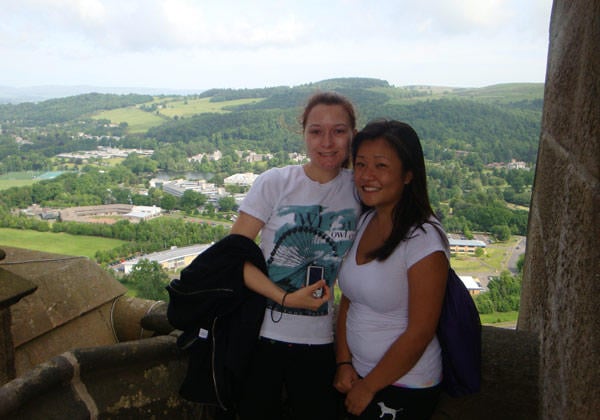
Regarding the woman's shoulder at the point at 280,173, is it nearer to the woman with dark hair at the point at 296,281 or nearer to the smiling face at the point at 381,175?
the woman with dark hair at the point at 296,281

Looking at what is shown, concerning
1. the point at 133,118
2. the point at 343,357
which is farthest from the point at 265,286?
the point at 133,118

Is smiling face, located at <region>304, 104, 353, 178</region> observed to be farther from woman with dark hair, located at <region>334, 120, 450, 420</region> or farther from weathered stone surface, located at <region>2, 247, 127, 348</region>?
weathered stone surface, located at <region>2, 247, 127, 348</region>

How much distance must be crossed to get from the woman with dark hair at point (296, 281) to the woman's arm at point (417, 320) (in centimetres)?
22

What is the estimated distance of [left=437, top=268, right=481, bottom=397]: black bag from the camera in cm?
140

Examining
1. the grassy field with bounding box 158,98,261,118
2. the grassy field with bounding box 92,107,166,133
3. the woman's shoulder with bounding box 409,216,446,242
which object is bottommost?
the grassy field with bounding box 92,107,166,133

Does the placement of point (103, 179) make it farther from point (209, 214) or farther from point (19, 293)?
point (19, 293)

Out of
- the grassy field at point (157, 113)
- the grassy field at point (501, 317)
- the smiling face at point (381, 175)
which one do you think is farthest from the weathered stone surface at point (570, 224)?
the grassy field at point (157, 113)

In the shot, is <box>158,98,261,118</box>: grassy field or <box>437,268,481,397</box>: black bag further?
<box>158,98,261,118</box>: grassy field

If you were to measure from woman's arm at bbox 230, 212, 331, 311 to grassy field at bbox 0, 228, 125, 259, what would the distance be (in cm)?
1653

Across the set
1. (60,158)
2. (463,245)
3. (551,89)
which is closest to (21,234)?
(463,245)

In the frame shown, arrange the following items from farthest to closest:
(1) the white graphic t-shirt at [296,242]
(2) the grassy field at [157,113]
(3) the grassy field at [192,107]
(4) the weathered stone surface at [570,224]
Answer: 1. (2) the grassy field at [157,113]
2. (3) the grassy field at [192,107]
3. (1) the white graphic t-shirt at [296,242]
4. (4) the weathered stone surface at [570,224]

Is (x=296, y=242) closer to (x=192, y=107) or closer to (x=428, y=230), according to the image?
Result: (x=428, y=230)

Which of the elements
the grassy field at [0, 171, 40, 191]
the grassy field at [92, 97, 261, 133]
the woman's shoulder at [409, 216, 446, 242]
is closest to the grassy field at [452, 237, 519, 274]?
the woman's shoulder at [409, 216, 446, 242]

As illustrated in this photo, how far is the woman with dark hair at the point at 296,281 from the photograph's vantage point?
61.7 inches
